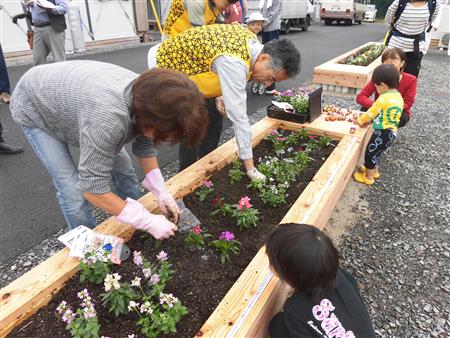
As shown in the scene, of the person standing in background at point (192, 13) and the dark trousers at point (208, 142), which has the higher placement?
the person standing in background at point (192, 13)

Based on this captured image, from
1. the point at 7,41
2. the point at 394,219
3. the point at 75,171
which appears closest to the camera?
the point at 75,171

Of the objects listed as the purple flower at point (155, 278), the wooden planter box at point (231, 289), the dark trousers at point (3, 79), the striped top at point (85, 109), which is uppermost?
the striped top at point (85, 109)

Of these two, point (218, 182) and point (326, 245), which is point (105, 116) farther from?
point (218, 182)

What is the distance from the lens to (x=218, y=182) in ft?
8.85

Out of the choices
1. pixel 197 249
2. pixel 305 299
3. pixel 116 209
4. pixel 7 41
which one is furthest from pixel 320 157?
pixel 7 41

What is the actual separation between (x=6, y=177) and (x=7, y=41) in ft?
22.0

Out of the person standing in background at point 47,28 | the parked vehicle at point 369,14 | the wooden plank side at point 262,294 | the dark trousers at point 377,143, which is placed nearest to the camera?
the wooden plank side at point 262,294

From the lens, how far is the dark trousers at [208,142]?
3.14 metres

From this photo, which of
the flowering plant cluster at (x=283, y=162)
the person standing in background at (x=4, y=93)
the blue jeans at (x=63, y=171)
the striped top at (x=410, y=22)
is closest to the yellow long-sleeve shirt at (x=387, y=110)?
the flowering plant cluster at (x=283, y=162)

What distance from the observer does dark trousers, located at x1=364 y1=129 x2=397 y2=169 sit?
3432 mm

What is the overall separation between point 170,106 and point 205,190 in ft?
4.13

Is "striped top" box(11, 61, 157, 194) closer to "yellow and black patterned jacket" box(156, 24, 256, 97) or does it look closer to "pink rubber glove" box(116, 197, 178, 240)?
"pink rubber glove" box(116, 197, 178, 240)

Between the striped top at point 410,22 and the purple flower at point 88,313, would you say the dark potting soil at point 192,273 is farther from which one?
the striped top at point 410,22

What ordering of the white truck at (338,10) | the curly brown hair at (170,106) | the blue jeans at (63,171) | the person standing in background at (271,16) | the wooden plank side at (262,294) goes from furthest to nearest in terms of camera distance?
1. the white truck at (338,10)
2. the person standing in background at (271,16)
3. the blue jeans at (63,171)
4. the wooden plank side at (262,294)
5. the curly brown hair at (170,106)
